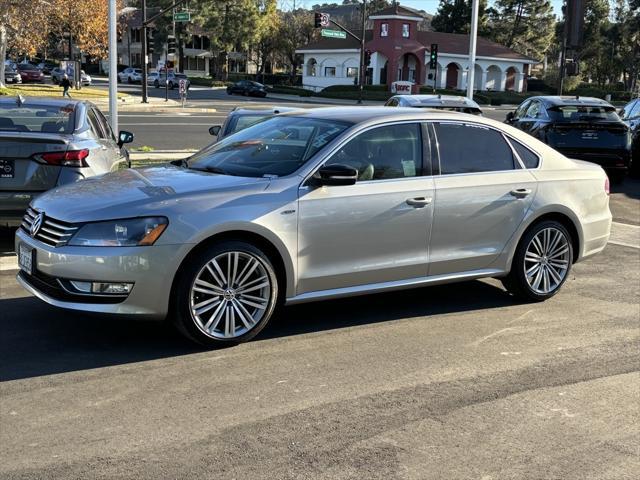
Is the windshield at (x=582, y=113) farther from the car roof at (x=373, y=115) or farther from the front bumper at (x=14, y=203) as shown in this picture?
the front bumper at (x=14, y=203)

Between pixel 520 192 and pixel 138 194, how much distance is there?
3.28 meters

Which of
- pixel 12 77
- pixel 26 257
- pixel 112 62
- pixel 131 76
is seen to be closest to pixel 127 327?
pixel 26 257

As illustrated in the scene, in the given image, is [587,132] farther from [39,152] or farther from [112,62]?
[39,152]

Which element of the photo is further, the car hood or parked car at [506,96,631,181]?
parked car at [506,96,631,181]

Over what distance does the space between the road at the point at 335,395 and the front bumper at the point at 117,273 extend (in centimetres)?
26

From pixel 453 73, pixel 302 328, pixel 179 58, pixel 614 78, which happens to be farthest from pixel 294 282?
pixel 614 78

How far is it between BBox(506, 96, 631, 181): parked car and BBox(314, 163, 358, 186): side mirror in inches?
366

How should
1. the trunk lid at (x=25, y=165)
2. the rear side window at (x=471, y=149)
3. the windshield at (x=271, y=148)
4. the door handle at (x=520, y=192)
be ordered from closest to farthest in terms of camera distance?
the windshield at (x=271, y=148), the rear side window at (x=471, y=149), the door handle at (x=520, y=192), the trunk lid at (x=25, y=165)

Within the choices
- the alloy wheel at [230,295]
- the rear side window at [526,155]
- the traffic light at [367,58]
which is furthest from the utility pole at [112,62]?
the traffic light at [367,58]

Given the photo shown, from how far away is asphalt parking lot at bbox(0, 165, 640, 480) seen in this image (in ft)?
11.7

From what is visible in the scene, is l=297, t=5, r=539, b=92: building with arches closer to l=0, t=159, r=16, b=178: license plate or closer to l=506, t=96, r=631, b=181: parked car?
l=506, t=96, r=631, b=181: parked car

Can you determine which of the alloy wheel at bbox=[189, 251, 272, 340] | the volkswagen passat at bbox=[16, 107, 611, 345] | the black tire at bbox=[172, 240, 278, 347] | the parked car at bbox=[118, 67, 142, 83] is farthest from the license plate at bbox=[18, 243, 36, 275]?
the parked car at bbox=[118, 67, 142, 83]

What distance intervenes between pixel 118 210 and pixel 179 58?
293 ft

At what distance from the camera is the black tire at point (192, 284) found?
4805mm
